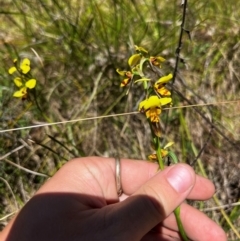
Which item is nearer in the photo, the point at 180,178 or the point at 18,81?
the point at 180,178

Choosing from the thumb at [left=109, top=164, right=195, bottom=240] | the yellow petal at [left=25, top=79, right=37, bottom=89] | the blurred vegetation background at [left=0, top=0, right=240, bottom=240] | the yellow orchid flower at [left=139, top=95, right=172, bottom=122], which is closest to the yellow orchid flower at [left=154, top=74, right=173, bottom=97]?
the yellow orchid flower at [left=139, top=95, right=172, bottom=122]

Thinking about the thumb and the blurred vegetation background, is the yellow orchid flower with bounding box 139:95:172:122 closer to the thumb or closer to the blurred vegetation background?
the thumb

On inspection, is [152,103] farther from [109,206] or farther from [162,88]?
[109,206]

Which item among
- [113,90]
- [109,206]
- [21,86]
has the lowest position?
[109,206]

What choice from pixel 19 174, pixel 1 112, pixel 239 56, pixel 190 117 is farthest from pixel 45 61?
pixel 239 56

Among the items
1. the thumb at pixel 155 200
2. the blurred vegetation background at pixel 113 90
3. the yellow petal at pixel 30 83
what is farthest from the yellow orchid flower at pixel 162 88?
the blurred vegetation background at pixel 113 90

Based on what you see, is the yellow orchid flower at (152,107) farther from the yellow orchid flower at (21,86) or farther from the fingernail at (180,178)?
the yellow orchid flower at (21,86)

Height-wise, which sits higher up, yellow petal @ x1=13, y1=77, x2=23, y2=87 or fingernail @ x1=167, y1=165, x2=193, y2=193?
yellow petal @ x1=13, y1=77, x2=23, y2=87

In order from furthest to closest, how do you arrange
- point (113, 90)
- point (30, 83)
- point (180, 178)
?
point (113, 90)
point (30, 83)
point (180, 178)

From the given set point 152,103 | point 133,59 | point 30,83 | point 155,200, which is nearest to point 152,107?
point 152,103
